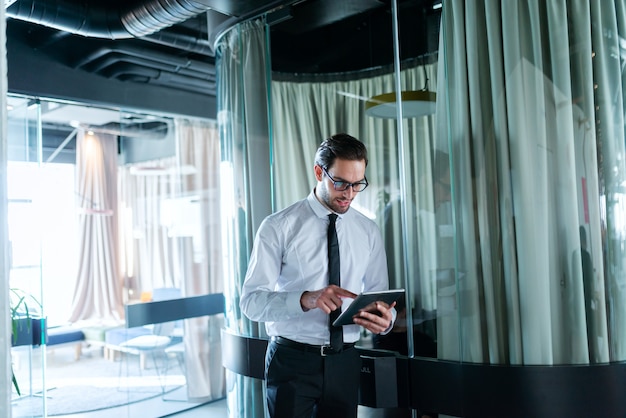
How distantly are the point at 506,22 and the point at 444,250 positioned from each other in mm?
1096

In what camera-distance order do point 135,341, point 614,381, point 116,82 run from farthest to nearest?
point 135,341 < point 116,82 < point 614,381

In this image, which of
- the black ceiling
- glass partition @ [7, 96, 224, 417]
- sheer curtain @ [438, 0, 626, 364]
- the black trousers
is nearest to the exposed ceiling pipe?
the black ceiling

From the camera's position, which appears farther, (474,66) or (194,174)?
(194,174)

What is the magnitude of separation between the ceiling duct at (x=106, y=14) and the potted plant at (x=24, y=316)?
224 cm

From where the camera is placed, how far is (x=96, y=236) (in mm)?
7695

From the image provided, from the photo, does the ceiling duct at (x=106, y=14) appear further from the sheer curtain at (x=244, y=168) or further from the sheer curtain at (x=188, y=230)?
the sheer curtain at (x=188, y=230)

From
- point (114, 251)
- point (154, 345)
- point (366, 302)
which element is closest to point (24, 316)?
point (154, 345)

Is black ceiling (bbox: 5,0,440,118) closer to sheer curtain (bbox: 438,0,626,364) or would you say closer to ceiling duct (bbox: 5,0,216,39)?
ceiling duct (bbox: 5,0,216,39)

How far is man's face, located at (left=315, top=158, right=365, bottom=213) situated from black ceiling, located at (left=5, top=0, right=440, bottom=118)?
3.23 feet

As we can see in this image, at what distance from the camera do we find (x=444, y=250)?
2.83 m

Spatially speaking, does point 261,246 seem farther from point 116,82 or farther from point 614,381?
point 116,82

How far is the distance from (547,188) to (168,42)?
3.45m

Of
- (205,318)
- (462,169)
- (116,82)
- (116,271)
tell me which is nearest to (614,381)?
(462,169)

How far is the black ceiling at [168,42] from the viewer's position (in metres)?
3.59
